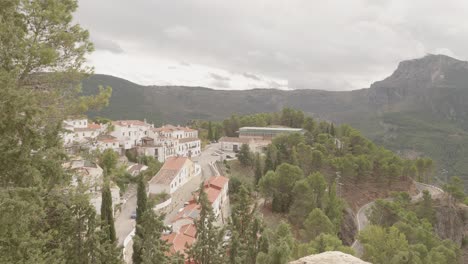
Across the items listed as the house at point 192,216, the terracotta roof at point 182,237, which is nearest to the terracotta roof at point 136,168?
the house at point 192,216

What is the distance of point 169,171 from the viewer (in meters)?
43.5

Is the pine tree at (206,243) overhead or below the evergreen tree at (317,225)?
overhead

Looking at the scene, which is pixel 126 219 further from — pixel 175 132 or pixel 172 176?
pixel 175 132

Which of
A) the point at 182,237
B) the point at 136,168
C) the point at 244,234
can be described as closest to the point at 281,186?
the point at 182,237

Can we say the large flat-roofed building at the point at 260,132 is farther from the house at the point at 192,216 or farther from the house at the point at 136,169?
the house at the point at 192,216

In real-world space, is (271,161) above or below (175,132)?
below

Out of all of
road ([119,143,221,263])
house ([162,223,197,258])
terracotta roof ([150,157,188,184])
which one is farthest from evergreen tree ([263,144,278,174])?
house ([162,223,197,258])

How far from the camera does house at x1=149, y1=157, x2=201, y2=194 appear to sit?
133 ft

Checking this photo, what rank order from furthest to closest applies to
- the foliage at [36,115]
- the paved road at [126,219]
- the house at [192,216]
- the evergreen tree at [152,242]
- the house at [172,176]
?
1. the house at [172,176]
2. the paved road at [126,219]
3. the house at [192,216]
4. the evergreen tree at [152,242]
5. the foliage at [36,115]

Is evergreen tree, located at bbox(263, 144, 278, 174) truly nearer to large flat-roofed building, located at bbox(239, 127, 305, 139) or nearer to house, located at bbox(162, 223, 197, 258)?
house, located at bbox(162, 223, 197, 258)

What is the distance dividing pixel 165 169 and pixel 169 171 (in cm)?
109

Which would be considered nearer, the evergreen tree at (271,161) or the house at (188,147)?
the evergreen tree at (271,161)

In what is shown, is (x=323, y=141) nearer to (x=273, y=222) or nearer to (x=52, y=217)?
(x=273, y=222)

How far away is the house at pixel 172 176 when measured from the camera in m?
40.6
